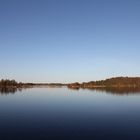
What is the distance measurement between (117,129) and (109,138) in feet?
17.2

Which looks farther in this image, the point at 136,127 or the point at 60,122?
the point at 60,122

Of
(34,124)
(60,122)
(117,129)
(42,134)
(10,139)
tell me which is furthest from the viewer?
(60,122)

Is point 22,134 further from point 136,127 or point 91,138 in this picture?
point 136,127

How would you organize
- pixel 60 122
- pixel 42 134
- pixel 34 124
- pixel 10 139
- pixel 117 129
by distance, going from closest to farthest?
pixel 10 139 < pixel 42 134 < pixel 117 129 < pixel 34 124 < pixel 60 122

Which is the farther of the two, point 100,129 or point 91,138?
point 100,129

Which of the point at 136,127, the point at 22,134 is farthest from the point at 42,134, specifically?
the point at 136,127

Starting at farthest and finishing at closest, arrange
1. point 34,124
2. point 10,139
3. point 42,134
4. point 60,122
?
point 60,122 → point 34,124 → point 42,134 → point 10,139

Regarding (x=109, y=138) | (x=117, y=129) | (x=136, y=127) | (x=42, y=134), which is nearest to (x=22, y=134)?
(x=42, y=134)

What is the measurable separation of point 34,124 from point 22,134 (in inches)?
233

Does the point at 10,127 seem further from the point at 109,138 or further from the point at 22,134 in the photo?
the point at 109,138

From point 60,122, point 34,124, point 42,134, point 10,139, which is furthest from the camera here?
point 60,122

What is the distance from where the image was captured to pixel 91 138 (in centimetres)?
2733

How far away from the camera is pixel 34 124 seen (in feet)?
113

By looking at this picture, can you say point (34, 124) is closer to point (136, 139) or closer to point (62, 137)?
point (62, 137)
